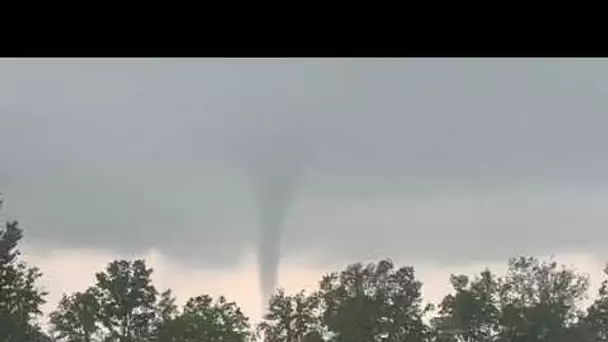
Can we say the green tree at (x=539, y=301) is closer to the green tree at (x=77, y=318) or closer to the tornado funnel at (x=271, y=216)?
the tornado funnel at (x=271, y=216)

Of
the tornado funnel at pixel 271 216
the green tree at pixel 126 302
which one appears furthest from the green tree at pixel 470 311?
the green tree at pixel 126 302

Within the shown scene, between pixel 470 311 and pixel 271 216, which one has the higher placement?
pixel 271 216

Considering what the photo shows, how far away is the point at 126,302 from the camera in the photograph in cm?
149

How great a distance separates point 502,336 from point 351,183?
49 cm

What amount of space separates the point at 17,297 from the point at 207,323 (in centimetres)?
39

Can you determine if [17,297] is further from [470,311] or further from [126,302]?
[470,311]

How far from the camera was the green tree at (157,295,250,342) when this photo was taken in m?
1.49

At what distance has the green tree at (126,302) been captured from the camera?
1.47 metres

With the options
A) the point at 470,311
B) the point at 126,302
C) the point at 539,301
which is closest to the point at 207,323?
the point at 126,302

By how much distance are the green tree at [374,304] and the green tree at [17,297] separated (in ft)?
1.99

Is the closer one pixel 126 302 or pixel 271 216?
pixel 126 302
